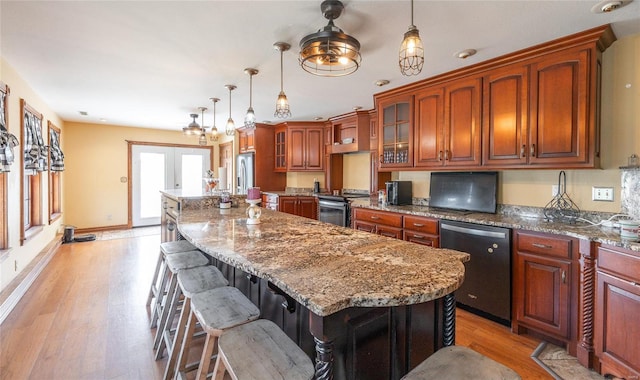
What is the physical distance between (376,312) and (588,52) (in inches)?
99.2

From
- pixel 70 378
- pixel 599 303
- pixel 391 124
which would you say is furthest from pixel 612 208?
pixel 70 378

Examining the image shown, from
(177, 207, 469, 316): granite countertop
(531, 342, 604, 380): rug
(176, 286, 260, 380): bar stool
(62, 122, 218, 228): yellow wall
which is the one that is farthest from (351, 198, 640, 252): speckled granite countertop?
(62, 122, 218, 228): yellow wall

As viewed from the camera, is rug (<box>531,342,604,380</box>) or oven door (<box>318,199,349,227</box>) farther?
oven door (<box>318,199,349,227</box>)

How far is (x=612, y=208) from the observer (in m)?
2.32

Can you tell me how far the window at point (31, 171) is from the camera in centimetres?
346

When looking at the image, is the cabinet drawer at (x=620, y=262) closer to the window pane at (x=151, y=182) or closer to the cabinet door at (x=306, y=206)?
the cabinet door at (x=306, y=206)

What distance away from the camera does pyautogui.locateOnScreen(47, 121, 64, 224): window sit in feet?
15.8

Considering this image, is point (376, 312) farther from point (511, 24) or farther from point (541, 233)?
point (511, 24)

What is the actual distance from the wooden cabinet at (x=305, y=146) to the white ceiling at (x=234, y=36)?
190 centimetres

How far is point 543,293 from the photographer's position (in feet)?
7.35

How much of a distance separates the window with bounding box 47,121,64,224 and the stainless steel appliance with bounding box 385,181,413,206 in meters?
5.35

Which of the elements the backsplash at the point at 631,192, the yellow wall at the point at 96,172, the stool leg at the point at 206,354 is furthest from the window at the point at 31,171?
the backsplash at the point at 631,192

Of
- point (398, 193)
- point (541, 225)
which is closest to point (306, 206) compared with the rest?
point (398, 193)

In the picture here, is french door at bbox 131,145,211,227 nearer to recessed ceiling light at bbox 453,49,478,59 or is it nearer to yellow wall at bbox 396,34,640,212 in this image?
recessed ceiling light at bbox 453,49,478,59
